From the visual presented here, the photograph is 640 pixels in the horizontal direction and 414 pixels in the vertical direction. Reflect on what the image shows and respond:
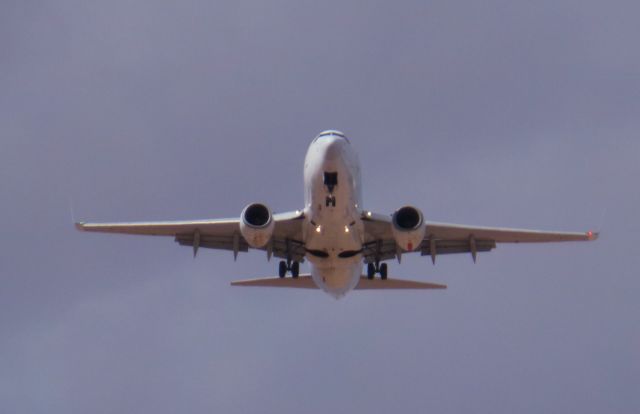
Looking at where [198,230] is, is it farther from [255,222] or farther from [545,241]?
[545,241]

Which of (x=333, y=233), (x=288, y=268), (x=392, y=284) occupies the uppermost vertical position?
(x=333, y=233)

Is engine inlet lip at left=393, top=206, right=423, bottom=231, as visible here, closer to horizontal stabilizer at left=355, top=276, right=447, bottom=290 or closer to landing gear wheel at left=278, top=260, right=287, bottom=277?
horizontal stabilizer at left=355, top=276, right=447, bottom=290

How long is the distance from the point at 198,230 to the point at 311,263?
4018mm

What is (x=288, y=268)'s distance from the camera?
134 ft

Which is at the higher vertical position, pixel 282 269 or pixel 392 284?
pixel 282 269

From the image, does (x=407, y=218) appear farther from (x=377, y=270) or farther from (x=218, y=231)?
(x=218, y=231)

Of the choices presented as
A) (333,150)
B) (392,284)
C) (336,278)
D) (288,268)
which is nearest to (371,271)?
(392,284)

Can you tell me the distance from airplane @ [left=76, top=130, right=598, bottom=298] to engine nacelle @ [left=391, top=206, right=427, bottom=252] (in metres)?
0.03

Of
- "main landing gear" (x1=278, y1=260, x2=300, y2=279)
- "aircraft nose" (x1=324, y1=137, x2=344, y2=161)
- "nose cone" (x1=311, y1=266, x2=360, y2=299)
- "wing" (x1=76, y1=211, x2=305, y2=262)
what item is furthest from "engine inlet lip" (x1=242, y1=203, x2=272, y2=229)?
"main landing gear" (x1=278, y1=260, x2=300, y2=279)

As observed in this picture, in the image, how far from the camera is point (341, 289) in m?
39.0

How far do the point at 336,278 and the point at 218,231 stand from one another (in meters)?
4.39

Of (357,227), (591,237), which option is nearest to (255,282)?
(357,227)

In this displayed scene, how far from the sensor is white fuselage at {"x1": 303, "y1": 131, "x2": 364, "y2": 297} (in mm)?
35094

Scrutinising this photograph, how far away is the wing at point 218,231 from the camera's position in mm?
38312
